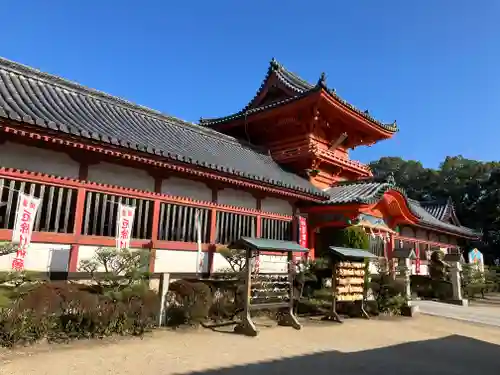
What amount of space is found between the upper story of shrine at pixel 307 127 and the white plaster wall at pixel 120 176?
8477mm

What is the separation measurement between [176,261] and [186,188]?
2117mm

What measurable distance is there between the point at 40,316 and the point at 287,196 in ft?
30.1

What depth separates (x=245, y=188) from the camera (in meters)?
13.0

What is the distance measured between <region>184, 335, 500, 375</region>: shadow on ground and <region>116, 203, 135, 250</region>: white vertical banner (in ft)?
15.2

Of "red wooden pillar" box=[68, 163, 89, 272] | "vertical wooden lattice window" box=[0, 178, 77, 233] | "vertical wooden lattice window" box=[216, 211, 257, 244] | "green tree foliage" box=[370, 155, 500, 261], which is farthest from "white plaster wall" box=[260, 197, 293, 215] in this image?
"green tree foliage" box=[370, 155, 500, 261]

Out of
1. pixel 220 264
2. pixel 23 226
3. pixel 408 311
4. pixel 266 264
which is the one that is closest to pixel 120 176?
pixel 23 226

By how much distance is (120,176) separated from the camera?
32.6 ft

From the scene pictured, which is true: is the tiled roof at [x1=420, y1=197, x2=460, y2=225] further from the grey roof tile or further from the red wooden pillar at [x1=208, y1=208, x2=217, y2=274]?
the red wooden pillar at [x1=208, y1=208, x2=217, y2=274]

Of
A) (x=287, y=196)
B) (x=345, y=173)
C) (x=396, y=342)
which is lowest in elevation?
(x=396, y=342)

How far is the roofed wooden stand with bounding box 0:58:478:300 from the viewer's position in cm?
860

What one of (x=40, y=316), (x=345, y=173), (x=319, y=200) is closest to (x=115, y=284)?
(x=40, y=316)

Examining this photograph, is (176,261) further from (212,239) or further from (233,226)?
(233,226)

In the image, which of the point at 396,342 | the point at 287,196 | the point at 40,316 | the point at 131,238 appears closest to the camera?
the point at 40,316

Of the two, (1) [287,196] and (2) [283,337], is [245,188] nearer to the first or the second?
(1) [287,196]
